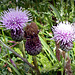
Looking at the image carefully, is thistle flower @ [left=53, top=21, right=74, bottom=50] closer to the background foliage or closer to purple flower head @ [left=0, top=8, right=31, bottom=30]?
the background foliage

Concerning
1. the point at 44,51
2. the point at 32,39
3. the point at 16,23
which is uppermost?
the point at 16,23

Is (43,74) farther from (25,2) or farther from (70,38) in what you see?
(25,2)

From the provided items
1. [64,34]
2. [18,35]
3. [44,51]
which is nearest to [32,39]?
[18,35]

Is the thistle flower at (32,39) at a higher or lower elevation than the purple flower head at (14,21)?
lower

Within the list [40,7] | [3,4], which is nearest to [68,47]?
[40,7]

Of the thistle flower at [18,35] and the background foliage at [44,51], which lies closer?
the thistle flower at [18,35]

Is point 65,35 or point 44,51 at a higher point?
point 65,35

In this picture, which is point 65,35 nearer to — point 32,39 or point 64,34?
point 64,34

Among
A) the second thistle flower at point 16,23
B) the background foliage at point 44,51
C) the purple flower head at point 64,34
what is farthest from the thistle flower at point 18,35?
the purple flower head at point 64,34

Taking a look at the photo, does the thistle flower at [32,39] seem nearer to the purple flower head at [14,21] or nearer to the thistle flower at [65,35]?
the purple flower head at [14,21]

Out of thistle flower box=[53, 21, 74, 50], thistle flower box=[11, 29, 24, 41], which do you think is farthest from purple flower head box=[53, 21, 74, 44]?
thistle flower box=[11, 29, 24, 41]
